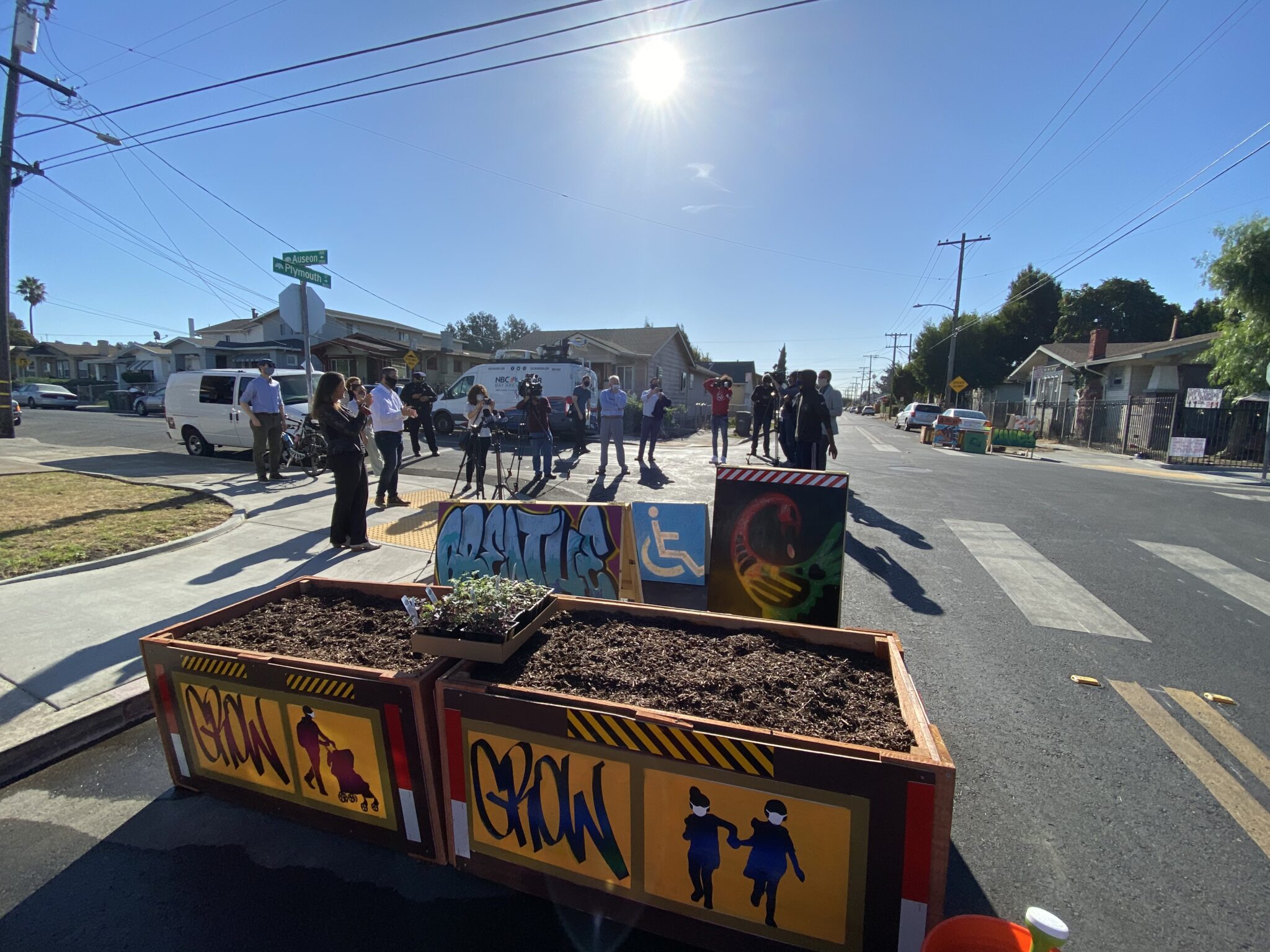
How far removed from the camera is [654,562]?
5.25 meters

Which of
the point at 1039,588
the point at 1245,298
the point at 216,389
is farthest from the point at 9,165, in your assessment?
the point at 1245,298

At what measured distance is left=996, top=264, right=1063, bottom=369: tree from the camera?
46031 mm

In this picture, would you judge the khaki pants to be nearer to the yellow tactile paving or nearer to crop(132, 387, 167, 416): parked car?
the yellow tactile paving

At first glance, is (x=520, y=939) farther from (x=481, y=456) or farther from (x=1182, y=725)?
(x=481, y=456)

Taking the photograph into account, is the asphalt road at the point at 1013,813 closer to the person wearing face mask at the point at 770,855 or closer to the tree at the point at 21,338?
the person wearing face mask at the point at 770,855

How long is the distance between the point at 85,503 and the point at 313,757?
299 inches

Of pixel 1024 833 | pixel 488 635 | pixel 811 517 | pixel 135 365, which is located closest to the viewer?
pixel 488 635

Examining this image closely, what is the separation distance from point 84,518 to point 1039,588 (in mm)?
10405

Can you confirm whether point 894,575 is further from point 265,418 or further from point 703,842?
point 265,418

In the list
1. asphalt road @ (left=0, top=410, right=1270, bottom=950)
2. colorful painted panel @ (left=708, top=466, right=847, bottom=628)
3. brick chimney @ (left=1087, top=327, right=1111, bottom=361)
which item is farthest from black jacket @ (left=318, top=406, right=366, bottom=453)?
brick chimney @ (left=1087, top=327, right=1111, bottom=361)

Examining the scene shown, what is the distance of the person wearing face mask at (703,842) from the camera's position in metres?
1.90

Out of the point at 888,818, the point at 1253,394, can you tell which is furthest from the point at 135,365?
the point at 1253,394

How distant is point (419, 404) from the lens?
1230cm

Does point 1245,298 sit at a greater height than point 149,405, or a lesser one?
greater
